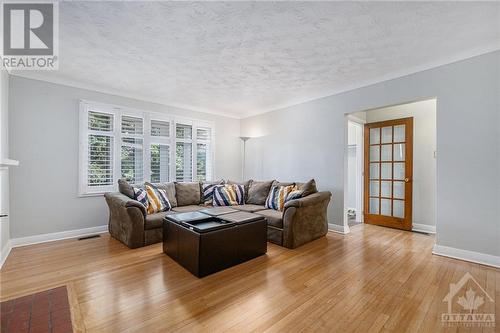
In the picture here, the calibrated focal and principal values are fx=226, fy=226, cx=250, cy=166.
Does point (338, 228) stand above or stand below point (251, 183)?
below

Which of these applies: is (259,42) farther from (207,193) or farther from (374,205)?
(374,205)

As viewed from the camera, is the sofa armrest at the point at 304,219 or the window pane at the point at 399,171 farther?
the window pane at the point at 399,171

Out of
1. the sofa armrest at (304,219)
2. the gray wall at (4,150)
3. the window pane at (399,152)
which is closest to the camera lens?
the gray wall at (4,150)

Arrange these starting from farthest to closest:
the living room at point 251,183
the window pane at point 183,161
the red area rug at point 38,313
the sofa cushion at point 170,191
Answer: the window pane at point 183,161
the sofa cushion at point 170,191
the living room at point 251,183
the red area rug at point 38,313

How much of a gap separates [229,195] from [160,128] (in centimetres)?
199

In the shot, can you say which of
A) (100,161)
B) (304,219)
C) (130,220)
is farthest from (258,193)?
(100,161)

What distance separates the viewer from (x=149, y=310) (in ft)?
5.96

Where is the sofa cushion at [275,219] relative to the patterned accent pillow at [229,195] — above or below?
below

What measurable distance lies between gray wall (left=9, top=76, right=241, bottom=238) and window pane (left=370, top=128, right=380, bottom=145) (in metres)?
5.25

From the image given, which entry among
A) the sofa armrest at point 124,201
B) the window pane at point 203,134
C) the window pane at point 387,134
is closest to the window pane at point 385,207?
the window pane at point 387,134

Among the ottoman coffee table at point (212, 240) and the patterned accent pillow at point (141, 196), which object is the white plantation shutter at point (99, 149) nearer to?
the patterned accent pillow at point (141, 196)

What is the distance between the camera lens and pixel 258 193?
4.45 m

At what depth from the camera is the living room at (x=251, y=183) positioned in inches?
76.5

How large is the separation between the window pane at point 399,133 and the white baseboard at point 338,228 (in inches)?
81.1
